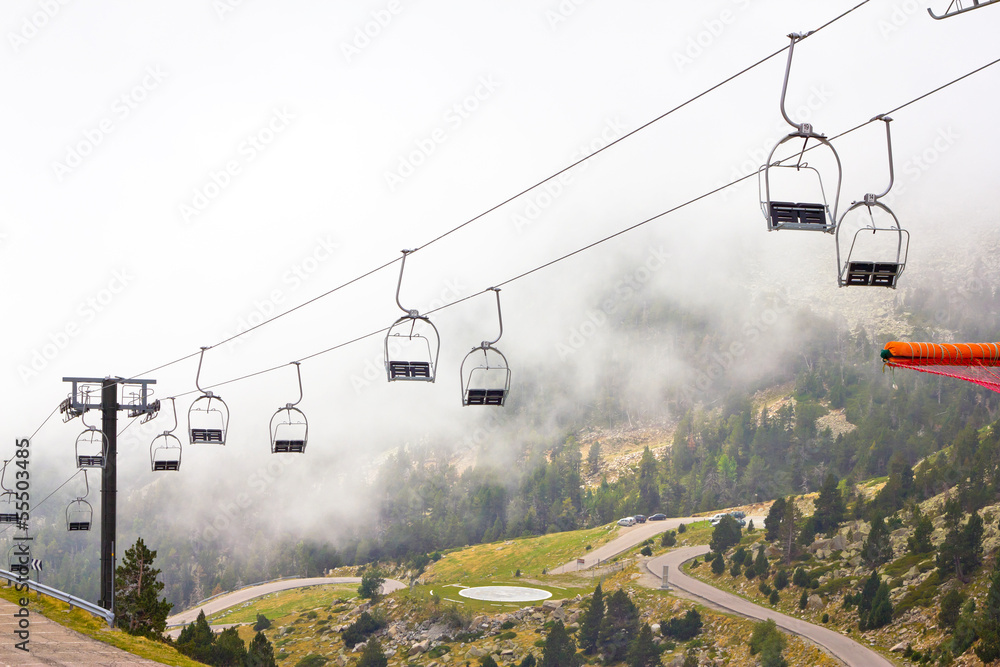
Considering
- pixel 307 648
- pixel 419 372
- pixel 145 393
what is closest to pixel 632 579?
pixel 307 648

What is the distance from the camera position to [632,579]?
493 ft

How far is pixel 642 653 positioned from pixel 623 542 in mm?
68495

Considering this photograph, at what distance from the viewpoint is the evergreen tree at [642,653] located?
11619 cm

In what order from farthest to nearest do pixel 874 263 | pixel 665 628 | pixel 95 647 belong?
pixel 665 628 < pixel 95 647 < pixel 874 263

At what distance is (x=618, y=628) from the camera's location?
4857 inches

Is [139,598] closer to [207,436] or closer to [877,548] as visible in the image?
[207,436]

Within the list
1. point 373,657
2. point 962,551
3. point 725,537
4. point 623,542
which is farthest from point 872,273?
point 623,542

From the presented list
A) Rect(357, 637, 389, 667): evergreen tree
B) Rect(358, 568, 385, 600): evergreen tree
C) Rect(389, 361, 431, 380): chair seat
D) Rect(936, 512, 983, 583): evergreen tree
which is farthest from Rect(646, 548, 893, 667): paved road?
Rect(389, 361, 431, 380): chair seat

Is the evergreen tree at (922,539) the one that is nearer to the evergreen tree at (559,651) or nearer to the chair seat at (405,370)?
the evergreen tree at (559,651)

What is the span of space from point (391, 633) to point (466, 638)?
59.1 ft

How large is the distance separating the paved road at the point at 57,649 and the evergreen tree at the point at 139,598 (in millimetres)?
5086

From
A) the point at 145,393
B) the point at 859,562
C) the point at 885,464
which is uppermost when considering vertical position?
the point at 145,393

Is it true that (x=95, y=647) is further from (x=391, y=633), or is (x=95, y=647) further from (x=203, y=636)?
(x=391, y=633)

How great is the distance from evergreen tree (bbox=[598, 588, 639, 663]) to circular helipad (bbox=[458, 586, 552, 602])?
3481 cm
